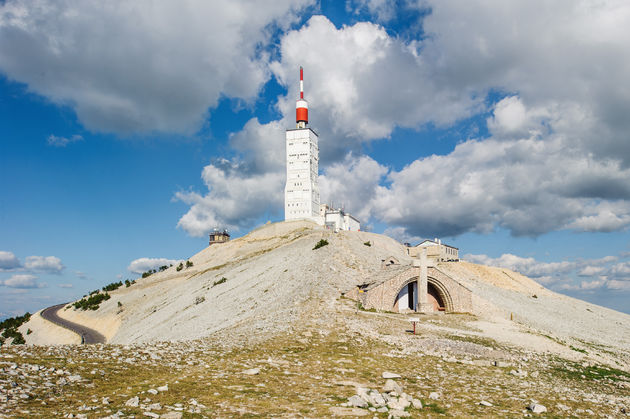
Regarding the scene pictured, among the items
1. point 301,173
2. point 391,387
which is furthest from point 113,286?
point 391,387

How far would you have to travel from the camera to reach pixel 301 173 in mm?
144750

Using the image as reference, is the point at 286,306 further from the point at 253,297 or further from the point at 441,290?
the point at 441,290

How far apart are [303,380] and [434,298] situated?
34.7 metres

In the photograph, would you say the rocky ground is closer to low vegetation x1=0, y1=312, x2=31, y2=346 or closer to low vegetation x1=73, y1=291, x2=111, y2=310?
low vegetation x1=0, y1=312, x2=31, y2=346

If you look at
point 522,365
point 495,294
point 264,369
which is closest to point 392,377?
point 264,369

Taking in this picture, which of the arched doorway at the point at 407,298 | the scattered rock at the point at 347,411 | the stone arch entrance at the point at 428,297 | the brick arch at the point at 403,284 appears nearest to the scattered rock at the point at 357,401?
the scattered rock at the point at 347,411

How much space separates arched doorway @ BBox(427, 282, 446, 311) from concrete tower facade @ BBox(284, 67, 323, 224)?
92.7m

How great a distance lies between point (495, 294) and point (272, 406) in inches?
2730

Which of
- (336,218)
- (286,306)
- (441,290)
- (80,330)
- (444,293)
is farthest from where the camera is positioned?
(336,218)

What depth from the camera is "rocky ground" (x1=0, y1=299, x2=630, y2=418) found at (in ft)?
42.2

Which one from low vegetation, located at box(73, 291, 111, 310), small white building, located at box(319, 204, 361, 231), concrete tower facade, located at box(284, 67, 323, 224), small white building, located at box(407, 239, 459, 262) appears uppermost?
concrete tower facade, located at box(284, 67, 323, 224)

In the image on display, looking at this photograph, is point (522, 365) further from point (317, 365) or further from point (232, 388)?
point (232, 388)

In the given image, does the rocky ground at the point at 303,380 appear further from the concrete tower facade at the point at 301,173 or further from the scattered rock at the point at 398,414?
the concrete tower facade at the point at 301,173

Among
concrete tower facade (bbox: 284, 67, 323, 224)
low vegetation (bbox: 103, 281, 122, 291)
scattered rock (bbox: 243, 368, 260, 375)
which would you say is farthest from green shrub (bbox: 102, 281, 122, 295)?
scattered rock (bbox: 243, 368, 260, 375)
